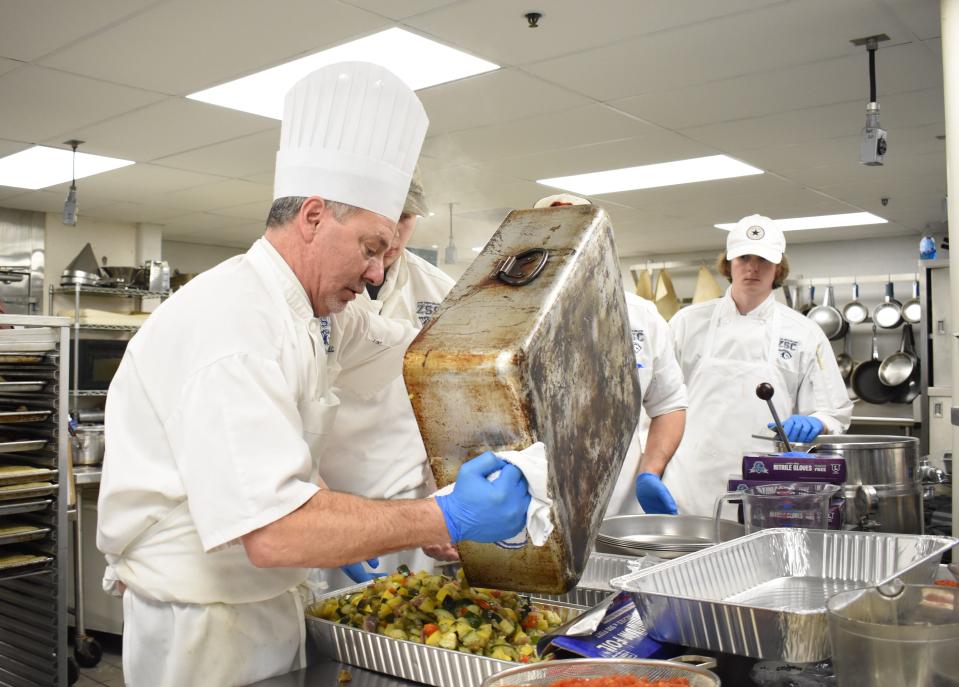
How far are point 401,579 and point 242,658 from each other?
12.5 inches

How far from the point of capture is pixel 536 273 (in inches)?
50.7

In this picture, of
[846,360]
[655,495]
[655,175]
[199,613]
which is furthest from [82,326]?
[846,360]

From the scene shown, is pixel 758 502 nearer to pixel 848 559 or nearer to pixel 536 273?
pixel 848 559

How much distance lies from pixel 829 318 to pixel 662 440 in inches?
271

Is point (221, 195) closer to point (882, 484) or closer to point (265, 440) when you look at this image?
point (882, 484)

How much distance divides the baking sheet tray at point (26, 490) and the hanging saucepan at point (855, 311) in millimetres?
8152

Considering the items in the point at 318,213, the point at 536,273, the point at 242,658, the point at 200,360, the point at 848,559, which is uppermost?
the point at 318,213

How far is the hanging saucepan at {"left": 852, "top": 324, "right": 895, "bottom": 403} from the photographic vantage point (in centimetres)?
845

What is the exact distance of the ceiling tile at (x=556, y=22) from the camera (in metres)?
3.27

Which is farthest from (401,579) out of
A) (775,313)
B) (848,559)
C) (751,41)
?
(751,41)

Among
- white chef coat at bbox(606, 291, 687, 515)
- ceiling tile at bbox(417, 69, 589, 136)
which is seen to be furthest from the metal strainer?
ceiling tile at bbox(417, 69, 589, 136)

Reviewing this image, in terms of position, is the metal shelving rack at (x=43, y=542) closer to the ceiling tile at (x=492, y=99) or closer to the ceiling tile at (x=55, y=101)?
the ceiling tile at (x=55, y=101)

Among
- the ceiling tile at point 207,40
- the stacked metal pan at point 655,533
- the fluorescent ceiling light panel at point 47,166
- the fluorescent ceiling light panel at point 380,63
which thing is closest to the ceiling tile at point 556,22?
the fluorescent ceiling light panel at point 380,63

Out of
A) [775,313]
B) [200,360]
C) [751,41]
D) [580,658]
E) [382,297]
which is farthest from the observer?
[751,41]
